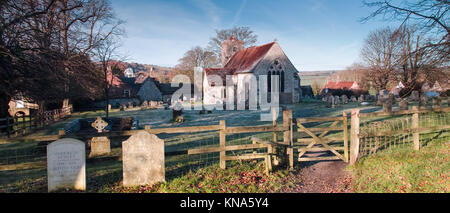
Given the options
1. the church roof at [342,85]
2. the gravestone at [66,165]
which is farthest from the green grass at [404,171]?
the church roof at [342,85]

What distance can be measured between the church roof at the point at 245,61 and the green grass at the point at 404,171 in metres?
27.1

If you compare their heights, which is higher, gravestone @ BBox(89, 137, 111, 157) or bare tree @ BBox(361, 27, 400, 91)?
bare tree @ BBox(361, 27, 400, 91)

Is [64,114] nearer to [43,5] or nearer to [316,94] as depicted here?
[43,5]

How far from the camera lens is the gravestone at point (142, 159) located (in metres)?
5.53

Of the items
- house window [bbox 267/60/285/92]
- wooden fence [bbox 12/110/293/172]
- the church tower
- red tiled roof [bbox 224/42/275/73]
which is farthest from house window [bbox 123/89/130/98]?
wooden fence [bbox 12/110/293/172]

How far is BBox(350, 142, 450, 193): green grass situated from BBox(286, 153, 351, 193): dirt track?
287mm

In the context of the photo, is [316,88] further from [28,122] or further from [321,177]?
[321,177]

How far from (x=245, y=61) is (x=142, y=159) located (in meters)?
33.6

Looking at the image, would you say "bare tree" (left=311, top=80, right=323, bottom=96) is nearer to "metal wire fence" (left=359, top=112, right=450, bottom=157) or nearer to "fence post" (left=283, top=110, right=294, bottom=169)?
"metal wire fence" (left=359, top=112, right=450, bottom=157)

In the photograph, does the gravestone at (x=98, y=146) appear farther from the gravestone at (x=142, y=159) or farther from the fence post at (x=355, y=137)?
the fence post at (x=355, y=137)

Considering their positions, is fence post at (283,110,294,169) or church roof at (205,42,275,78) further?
church roof at (205,42,275,78)

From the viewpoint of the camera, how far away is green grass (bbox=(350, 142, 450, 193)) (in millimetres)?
5285
